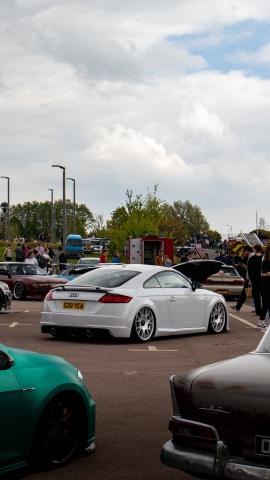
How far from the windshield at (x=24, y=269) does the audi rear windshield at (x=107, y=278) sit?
1400cm

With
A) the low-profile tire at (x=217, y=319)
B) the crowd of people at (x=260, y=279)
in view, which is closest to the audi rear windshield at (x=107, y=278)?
the low-profile tire at (x=217, y=319)

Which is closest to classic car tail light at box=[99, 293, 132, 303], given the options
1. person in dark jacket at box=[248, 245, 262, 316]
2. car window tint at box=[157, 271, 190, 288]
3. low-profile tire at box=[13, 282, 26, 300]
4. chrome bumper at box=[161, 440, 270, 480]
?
car window tint at box=[157, 271, 190, 288]

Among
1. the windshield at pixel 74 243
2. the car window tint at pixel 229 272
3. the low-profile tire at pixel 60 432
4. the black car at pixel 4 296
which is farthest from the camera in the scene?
the windshield at pixel 74 243

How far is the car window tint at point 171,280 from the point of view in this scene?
51.3ft

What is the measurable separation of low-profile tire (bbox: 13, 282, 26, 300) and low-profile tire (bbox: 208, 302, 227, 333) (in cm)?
1244

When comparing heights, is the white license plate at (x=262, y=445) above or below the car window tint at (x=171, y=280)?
below

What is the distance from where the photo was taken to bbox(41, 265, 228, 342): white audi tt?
14.5 metres

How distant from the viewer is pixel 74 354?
13039 mm

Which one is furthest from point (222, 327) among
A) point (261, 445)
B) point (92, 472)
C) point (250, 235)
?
point (250, 235)

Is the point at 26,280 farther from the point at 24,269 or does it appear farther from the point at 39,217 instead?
the point at 39,217

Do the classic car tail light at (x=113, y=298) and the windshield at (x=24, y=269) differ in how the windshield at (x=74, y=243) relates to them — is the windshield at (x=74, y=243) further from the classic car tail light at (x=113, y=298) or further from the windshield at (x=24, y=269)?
the classic car tail light at (x=113, y=298)

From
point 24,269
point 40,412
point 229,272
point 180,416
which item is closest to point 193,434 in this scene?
point 180,416

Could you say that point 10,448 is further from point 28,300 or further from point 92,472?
point 28,300

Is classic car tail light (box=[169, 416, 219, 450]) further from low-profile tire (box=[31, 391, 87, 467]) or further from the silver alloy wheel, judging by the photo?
the silver alloy wheel
